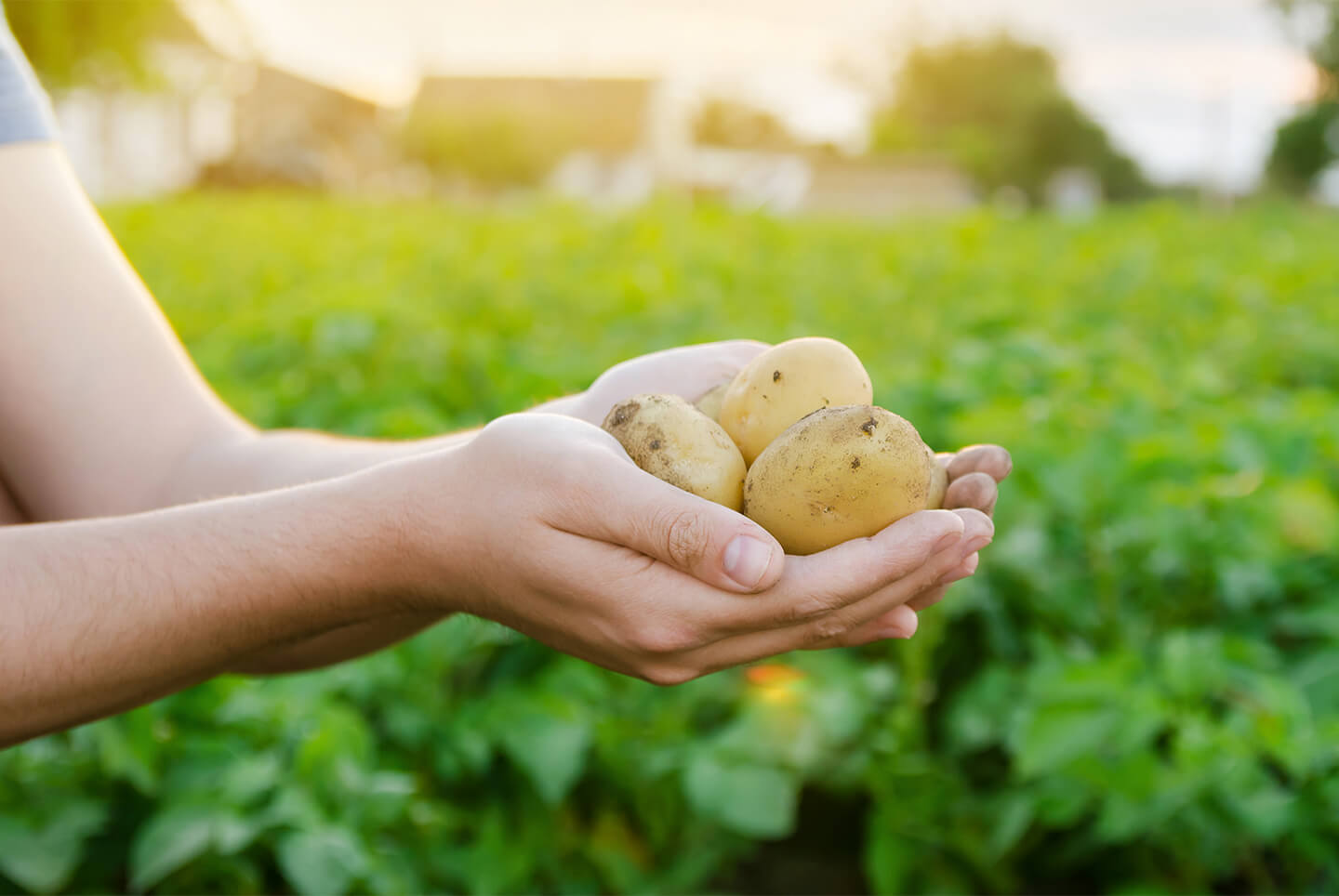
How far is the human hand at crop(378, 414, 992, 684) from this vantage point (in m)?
1.12

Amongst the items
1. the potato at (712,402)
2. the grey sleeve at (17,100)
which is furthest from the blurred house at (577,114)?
the potato at (712,402)

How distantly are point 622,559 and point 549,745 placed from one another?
1.01 meters

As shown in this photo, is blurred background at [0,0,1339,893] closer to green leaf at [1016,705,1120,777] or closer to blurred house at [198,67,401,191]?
green leaf at [1016,705,1120,777]

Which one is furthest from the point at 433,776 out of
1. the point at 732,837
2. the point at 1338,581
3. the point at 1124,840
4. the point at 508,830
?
the point at 1338,581

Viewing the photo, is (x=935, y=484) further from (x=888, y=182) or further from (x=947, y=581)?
(x=888, y=182)

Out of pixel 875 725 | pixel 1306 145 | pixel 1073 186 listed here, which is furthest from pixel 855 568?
pixel 1306 145

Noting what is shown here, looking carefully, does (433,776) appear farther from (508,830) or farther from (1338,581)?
(1338,581)

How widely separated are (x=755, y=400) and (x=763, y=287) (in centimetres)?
479

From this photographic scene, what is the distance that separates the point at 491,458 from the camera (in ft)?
3.99

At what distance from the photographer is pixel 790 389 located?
1296 mm

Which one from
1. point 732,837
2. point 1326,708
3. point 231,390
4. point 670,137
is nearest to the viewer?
point 1326,708

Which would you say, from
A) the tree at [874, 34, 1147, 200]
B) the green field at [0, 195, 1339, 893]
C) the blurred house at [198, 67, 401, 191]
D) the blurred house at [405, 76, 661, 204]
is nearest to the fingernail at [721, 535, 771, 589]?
the green field at [0, 195, 1339, 893]

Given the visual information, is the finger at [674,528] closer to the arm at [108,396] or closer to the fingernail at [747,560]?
the fingernail at [747,560]

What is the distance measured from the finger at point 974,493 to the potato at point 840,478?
8 cm
